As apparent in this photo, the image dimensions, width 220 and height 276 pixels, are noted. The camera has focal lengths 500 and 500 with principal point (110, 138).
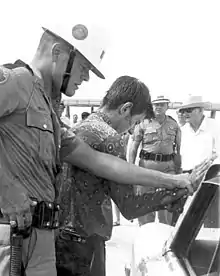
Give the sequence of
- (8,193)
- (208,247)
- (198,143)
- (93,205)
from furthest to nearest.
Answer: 1. (198,143)
2. (208,247)
3. (93,205)
4. (8,193)

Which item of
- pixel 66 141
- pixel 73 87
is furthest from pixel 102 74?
pixel 66 141

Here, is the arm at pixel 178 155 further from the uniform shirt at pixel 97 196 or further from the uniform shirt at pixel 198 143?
the uniform shirt at pixel 97 196

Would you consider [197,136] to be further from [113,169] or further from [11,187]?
[11,187]

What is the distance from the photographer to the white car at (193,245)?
2299 millimetres

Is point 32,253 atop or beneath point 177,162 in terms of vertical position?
atop

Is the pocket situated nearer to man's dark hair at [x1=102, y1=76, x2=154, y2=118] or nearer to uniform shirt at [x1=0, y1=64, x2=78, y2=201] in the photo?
man's dark hair at [x1=102, y1=76, x2=154, y2=118]

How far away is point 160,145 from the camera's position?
5.76 m

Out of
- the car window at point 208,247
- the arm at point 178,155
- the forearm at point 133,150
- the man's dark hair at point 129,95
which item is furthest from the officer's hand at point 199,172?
the forearm at point 133,150

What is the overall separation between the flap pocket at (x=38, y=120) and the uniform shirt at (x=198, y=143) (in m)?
3.36

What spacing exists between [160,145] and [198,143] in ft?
1.64

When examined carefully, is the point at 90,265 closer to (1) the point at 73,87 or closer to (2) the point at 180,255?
(2) the point at 180,255

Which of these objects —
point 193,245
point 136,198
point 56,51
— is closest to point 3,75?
point 56,51

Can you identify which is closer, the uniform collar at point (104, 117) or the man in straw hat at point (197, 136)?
the uniform collar at point (104, 117)

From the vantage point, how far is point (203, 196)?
236cm
